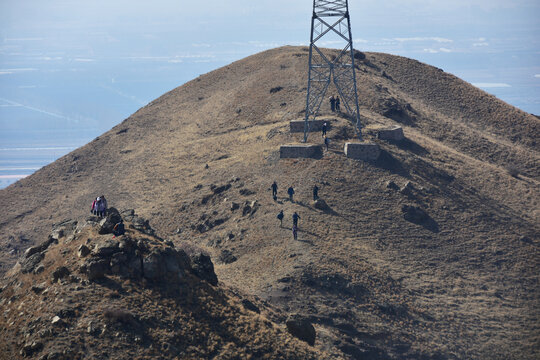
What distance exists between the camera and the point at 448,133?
197ft

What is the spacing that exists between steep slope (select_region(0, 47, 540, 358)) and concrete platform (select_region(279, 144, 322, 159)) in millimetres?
714

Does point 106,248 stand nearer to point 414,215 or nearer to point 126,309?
point 126,309

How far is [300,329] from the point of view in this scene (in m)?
27.2

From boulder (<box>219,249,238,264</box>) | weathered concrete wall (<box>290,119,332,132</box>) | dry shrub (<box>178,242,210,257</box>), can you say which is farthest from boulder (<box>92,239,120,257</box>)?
weathered concrete wall (<box>290,119,332,132</box>)

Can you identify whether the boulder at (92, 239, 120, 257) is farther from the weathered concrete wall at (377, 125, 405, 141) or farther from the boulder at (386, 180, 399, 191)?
the weathered concrete wall at (377, 125, 405, 141)

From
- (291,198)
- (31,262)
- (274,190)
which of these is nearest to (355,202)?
(291,198)

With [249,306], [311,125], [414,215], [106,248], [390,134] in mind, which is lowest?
[249,306]

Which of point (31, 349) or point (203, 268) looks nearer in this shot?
point (31, 349)

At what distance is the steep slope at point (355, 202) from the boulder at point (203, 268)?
503cm

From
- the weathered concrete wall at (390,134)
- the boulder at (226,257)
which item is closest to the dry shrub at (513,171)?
the weathered concrete wall at (390,134)

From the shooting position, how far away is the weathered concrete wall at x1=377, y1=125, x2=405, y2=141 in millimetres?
50125

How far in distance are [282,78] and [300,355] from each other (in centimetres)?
4431

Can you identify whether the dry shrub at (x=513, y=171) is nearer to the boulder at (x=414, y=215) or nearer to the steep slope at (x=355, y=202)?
the steep slope at (x=355, y=202)

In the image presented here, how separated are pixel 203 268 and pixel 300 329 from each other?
4.73m
